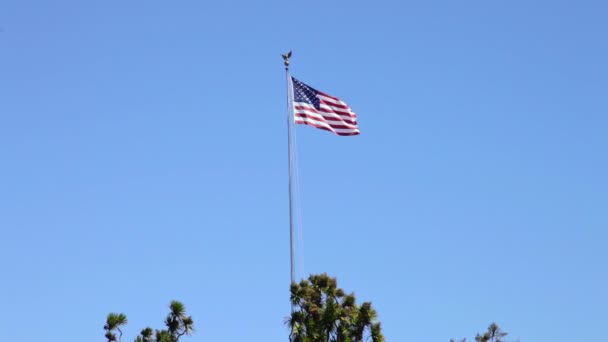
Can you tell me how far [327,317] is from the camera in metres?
41.6

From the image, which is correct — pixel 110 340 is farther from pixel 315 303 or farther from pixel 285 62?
pixel 285 62

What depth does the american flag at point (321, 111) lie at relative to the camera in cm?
4634

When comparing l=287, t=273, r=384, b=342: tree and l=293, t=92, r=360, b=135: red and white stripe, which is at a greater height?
l=293, t=92, r=360, b=135: red and white stripe

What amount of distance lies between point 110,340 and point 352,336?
8782 millimetres

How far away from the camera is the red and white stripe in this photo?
46.3m

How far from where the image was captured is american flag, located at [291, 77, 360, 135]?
152 ft

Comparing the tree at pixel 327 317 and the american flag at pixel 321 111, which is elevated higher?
the american flag at pixel 321 111

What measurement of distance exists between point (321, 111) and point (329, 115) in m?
0.38

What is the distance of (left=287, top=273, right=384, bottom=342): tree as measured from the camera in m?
Result: 41.7

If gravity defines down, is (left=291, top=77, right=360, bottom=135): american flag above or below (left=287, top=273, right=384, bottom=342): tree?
above

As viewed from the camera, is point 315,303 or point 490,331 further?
point 490,331

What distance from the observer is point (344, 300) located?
4212 cm

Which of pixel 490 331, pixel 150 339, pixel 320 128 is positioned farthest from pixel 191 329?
pixel 490 331

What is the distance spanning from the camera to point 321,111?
4691 centimetres
